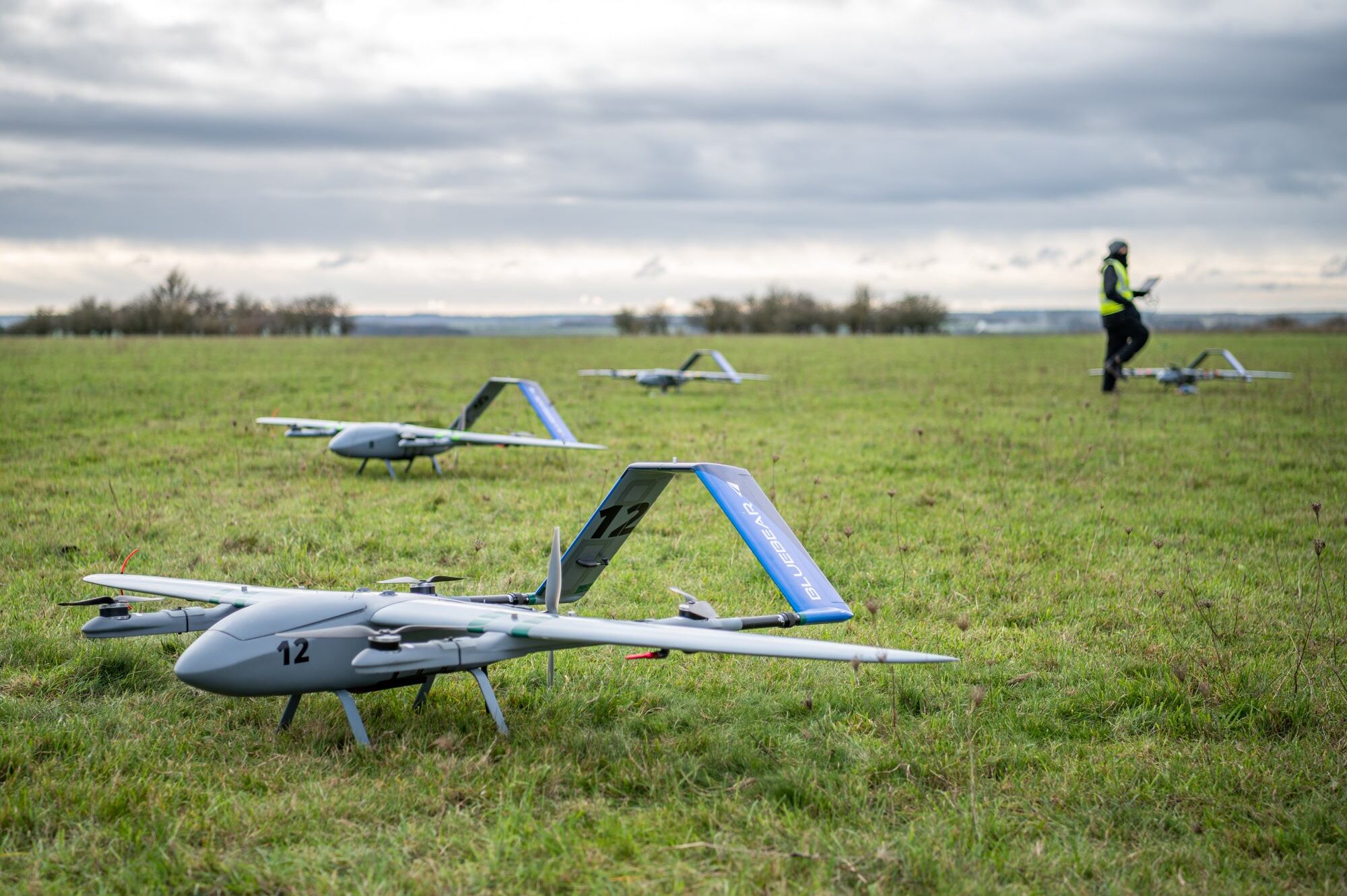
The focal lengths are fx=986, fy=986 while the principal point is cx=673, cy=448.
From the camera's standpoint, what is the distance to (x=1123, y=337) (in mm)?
29125

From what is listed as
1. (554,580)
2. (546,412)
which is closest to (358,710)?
(554,580)

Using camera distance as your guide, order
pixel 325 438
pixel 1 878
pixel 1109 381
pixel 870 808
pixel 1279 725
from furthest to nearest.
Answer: pixel 1109 381 < pixel 325 438 < pixel 1279 725 < pixel 870 808 < pixel 1 878

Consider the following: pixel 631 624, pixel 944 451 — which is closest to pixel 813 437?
pixel 944 451

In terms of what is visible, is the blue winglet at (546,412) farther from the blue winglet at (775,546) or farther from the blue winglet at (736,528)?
the blue winglet at (775,546)

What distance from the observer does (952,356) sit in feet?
184

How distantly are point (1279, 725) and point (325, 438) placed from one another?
17.4 metres

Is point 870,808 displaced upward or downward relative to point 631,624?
downward

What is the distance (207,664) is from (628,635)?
236 cm

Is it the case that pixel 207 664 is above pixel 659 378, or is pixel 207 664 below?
below

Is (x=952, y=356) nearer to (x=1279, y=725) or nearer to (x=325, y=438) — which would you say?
(x=325, y=438)

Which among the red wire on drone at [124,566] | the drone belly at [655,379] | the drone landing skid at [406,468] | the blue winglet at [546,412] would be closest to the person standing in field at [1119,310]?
the drone belly at [655,379]

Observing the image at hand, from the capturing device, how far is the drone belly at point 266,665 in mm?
5430

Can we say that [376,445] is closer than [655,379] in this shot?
Yes

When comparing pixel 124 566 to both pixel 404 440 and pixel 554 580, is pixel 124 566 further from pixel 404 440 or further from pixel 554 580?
pixel 404 440
